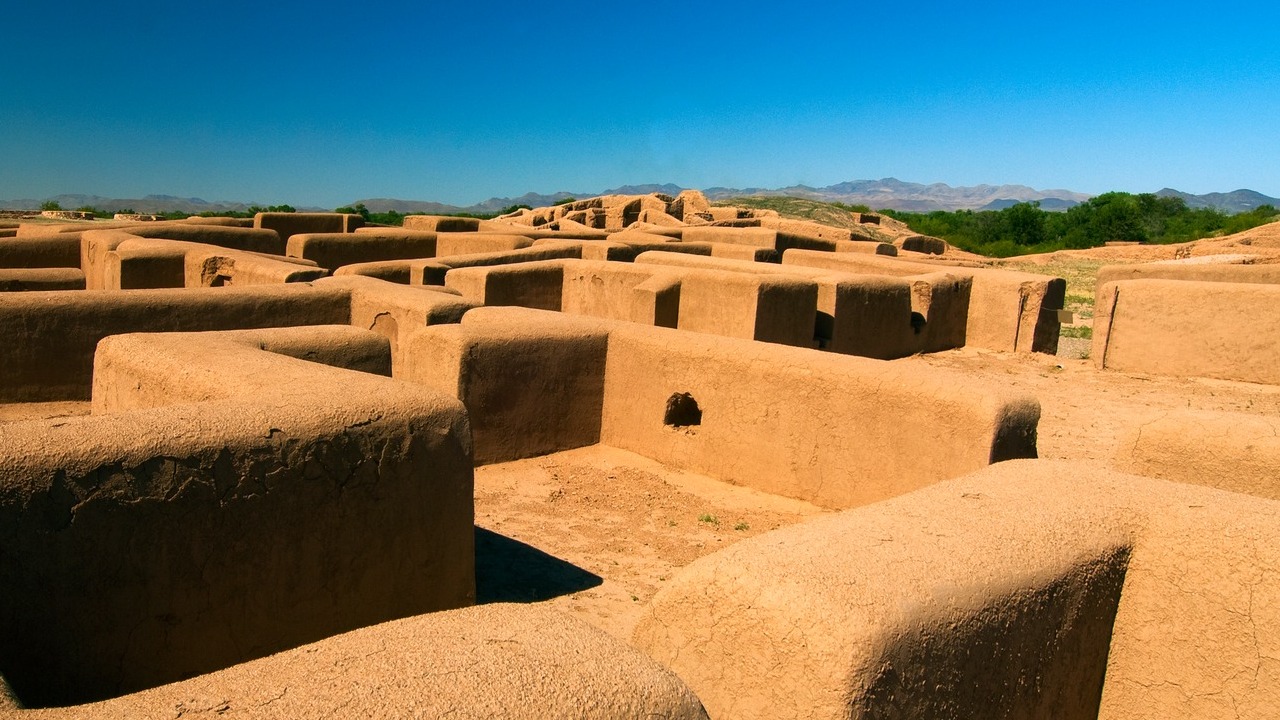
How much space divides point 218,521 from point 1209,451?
152 inches

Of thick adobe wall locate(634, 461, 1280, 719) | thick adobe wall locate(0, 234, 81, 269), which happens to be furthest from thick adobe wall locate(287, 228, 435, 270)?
thick adobe wall locate(634, 461, 1280, 719)

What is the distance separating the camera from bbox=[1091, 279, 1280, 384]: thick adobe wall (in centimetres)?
1037

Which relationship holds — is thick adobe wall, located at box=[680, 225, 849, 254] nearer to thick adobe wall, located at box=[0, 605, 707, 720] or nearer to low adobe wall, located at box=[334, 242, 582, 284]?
low adobe wall, located at box=[334, 242, 582, 284]

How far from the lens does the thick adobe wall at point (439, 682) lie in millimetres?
1962

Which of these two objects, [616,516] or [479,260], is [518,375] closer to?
[616,516]

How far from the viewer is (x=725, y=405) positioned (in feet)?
21.2

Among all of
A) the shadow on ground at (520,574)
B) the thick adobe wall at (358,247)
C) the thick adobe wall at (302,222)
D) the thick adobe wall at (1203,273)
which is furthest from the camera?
the thick adobe wall at (302,222)

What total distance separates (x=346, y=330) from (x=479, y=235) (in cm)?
946

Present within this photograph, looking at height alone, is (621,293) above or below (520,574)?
above

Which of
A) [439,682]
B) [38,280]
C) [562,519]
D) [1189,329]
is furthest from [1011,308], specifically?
[439,682]

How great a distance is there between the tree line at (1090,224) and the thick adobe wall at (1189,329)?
27.5 m

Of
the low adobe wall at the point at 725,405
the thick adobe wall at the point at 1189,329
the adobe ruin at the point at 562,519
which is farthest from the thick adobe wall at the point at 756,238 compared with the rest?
the low adobe wall at the point at 725,405

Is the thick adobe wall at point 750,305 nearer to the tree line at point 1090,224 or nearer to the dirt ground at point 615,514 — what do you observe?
the dirt ground at point 615,514

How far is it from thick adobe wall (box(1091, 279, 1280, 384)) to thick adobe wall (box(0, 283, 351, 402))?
29.6 feet
